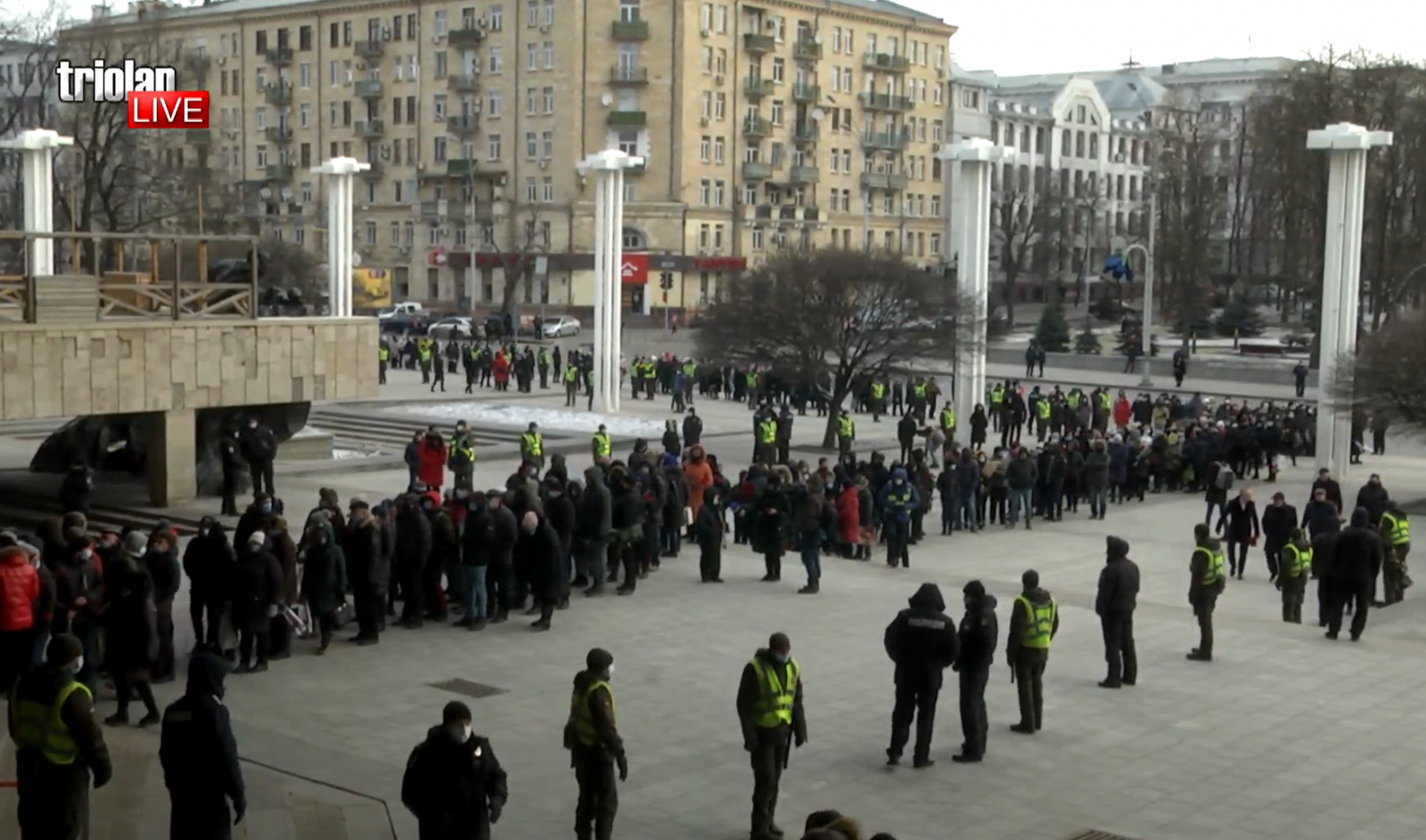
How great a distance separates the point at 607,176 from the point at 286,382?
54.2 ft

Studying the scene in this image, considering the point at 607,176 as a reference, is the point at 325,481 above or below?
below

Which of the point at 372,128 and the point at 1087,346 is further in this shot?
the point at 372,128


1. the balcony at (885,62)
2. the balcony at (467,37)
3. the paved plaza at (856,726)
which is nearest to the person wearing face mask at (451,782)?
the paved plaza at (856,726)

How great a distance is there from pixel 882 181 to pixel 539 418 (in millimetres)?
55310

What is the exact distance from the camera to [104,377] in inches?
→ 848

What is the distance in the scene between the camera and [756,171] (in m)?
83.0

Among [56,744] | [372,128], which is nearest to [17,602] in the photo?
[56,744]

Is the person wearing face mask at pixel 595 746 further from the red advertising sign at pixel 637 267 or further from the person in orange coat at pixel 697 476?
the red advertising sign at pixel 637 267

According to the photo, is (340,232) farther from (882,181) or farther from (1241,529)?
(882,181)

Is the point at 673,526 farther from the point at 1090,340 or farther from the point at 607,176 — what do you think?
the point at 1090,340

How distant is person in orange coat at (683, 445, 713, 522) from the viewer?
20453 mm

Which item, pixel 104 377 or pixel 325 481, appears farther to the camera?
pixel 325 481

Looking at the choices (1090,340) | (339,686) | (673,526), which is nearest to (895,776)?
(339,686)

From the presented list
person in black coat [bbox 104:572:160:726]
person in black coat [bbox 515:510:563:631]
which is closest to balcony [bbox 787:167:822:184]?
person in black coat [bbox 515:510:563:631]
